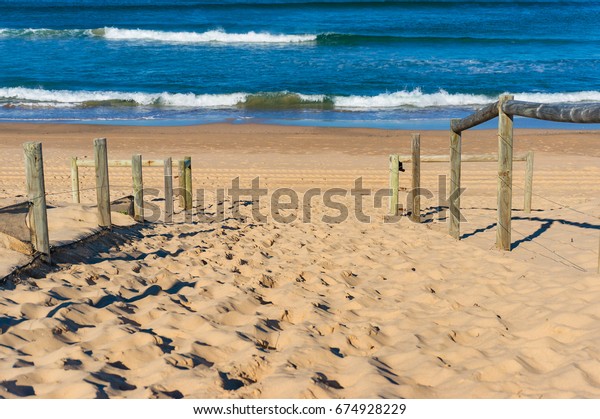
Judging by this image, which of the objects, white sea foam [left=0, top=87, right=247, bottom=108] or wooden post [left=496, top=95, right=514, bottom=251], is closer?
wooden post [left=496, top=95, right=514, bottom=251]

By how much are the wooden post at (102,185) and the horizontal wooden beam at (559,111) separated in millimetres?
4301

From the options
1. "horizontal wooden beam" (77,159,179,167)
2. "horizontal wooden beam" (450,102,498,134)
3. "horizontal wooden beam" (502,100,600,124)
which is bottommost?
"horizontal wooden beam" (77,159,179,167)

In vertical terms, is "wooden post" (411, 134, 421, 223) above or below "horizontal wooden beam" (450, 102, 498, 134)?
below

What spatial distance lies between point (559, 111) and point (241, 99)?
20.0 metres

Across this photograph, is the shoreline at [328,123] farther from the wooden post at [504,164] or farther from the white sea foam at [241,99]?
the wooden post at [504,164]

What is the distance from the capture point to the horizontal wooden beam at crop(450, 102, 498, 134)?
7.68 m

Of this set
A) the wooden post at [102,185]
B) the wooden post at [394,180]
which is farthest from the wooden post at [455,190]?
the wooden post at [102,185]

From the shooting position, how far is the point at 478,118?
319 inches

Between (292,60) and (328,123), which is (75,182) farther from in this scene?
(292,60)

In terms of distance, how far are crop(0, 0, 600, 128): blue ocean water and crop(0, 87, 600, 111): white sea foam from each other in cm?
6

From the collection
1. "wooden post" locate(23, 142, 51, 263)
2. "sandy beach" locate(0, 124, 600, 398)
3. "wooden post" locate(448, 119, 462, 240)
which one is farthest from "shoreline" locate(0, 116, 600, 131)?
"wooden post" locate(23, 142, 51, 263)

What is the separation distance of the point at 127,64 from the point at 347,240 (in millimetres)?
25258

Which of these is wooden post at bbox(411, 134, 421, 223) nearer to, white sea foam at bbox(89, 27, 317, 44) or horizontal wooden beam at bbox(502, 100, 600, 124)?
horizontal wooden beam at bbox(502, 100, 600, 124)
